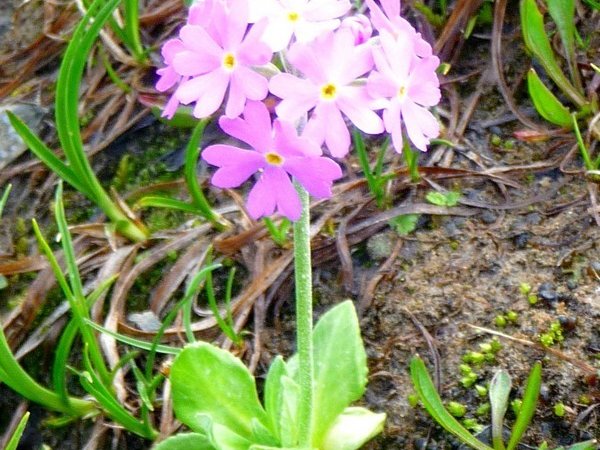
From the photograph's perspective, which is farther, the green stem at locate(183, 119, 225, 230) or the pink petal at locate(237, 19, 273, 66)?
the green stem at locate(183, 119, 225, 230)

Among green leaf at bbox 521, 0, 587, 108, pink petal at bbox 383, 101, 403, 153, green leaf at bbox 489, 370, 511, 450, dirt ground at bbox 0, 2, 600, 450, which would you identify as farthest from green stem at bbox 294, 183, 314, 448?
green leaf at bbox 521, 0, 587, 108

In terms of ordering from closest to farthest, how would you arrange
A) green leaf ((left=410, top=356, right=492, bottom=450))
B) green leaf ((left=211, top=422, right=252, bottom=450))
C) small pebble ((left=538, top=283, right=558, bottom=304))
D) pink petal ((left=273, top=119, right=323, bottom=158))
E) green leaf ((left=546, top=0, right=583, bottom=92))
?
pink petal ((left=273, top=119, right=323, bottom=158)) < green leaf ((left=211, top=422, right=252, bottom=450)) < green leaf ((left=410, top=356, right=492, bottom=450)) < small pebble ((left=538, top=283, right=558, bottom=304)) < green leaf ((left=546, top=0, right=583, bottom=92))

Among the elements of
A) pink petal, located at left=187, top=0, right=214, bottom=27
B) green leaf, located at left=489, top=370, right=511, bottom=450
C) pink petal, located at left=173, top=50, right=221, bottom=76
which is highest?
pink petal, located at left=187, top=0, right=214, bottom=27

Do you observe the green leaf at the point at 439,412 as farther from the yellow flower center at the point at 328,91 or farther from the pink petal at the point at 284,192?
the yellow flower center at the point at 328,91

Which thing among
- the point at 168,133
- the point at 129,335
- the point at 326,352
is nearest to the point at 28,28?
the point at 168,133

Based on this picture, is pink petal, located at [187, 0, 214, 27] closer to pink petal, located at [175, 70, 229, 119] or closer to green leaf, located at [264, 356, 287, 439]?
pink petal, located at [175, 70, 229, 119]

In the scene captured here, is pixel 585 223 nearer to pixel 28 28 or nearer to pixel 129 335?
pixel 129 335

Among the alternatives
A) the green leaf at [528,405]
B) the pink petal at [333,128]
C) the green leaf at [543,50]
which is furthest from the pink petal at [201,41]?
the green leaf at [543,50]
